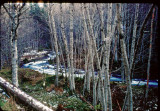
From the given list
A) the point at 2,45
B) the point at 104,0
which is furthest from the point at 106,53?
the point at 2,45

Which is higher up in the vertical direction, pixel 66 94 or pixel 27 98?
pixel 27 98

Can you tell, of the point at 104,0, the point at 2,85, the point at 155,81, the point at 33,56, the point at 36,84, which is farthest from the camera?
the point at 33,56

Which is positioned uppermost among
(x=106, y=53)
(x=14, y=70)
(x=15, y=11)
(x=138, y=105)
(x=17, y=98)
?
(x=15, y=11)

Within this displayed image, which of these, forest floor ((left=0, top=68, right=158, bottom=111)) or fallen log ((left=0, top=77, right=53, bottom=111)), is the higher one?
fallen log ((left=0, top=77, right=53, bottom=111))

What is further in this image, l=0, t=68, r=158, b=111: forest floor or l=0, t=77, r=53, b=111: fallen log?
l=0, t=68, r=158, b=111: forest floor

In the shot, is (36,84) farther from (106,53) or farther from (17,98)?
(106,53)

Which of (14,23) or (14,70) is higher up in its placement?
(14,23)

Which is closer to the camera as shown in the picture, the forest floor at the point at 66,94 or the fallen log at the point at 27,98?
the fallen log at the point at 27,98

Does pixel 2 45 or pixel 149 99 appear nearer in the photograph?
pixel 149 99

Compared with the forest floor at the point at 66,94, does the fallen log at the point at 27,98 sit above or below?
above

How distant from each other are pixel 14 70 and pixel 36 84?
4.99 meters

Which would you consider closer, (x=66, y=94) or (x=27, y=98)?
(x=27, y=98)

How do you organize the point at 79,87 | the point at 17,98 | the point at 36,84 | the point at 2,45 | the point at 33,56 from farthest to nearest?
the point at 33,56 → the point at 2,45 → the point at 36,84 → the point at 79,87 → the point at 17,98

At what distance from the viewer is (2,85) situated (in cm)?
503
